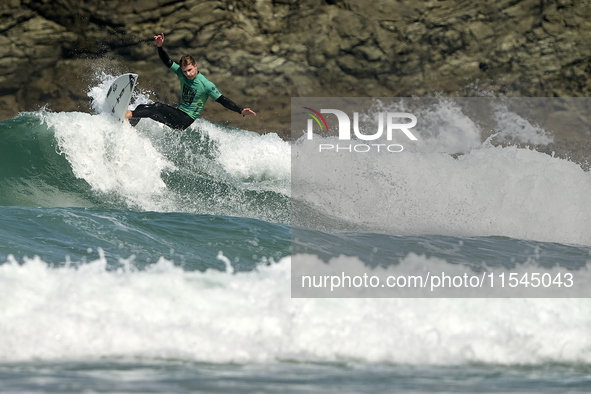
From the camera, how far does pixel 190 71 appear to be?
7.48 metres

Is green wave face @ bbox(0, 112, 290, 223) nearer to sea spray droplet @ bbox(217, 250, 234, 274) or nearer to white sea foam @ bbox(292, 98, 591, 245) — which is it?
white sea foam @ bbox(292, 98, 591, 245)

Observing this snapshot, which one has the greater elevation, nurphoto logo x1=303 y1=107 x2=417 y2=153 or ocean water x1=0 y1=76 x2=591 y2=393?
nurphoto logo x1=303 y1=107 x2=417 y2=153

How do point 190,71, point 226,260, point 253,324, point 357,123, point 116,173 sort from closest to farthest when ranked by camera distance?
point 253,324, point 226,260, point 190,71, point 116,173, point 357,123

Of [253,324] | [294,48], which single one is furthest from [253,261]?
[294,48]

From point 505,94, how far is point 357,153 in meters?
5.17

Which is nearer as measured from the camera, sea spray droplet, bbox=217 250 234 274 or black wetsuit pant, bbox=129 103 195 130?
sea spray droplet, bbox=217 250 234 274

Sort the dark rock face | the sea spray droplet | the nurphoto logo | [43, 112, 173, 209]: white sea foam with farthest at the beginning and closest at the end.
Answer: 1. the nurphoto logo
2. the dark rock face
3. [43, 112, 173, 209]: white sea foam
4. the sea spray droplet

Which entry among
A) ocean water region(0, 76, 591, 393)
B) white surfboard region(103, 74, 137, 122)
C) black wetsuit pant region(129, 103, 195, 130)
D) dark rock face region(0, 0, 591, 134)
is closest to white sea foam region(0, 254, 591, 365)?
ocean water region(0, 76, 591, 393)

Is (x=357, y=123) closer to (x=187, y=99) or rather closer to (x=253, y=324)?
(x=187, y=99)

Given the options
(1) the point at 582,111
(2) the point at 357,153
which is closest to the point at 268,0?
Result: (2) the point at 357,153

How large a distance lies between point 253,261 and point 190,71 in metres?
3.16

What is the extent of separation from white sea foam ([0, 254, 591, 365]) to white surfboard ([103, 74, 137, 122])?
4.61 meters

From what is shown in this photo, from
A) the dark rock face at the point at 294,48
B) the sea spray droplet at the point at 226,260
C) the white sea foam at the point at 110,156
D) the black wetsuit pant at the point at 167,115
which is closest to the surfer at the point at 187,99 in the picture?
the black wetsuit pant at the point at 167,115

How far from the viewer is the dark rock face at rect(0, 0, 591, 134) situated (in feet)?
39.3
